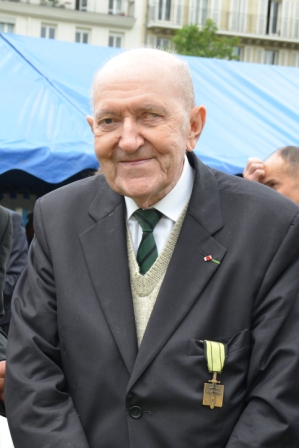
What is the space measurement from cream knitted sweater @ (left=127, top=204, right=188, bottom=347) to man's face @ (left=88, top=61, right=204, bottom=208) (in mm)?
185

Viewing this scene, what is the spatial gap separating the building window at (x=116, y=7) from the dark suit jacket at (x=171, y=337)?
126 feet

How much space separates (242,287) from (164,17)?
40.4m

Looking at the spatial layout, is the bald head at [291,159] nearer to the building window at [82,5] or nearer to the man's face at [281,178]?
the man's face at [281,178]

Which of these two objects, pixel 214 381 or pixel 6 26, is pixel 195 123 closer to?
pixel 214 381

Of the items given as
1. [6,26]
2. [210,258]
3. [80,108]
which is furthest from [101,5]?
[210,258]

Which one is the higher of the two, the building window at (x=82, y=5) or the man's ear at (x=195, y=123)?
the building window at (x=82, y=5)

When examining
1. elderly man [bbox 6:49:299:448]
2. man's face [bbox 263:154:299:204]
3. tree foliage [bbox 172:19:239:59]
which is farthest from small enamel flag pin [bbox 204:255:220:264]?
tree foliage [bbox 172:19:239:59]

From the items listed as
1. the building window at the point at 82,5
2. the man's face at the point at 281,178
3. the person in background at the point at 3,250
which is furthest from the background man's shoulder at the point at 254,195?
the building window at the point at 82,5

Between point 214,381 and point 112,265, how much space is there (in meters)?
0.46

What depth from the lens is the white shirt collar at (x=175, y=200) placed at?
229 centimetres

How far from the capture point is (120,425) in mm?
2133

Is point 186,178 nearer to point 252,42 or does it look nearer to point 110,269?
point 110,269

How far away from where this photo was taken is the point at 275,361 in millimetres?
2105

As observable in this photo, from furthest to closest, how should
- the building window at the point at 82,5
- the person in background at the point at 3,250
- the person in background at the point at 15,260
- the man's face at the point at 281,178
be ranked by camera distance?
1. the building window at the point at 82,5
2. the person in background at the point at 15,260
3. the man's face at the point at 281,178
4. the person in background at the point at 3,250
